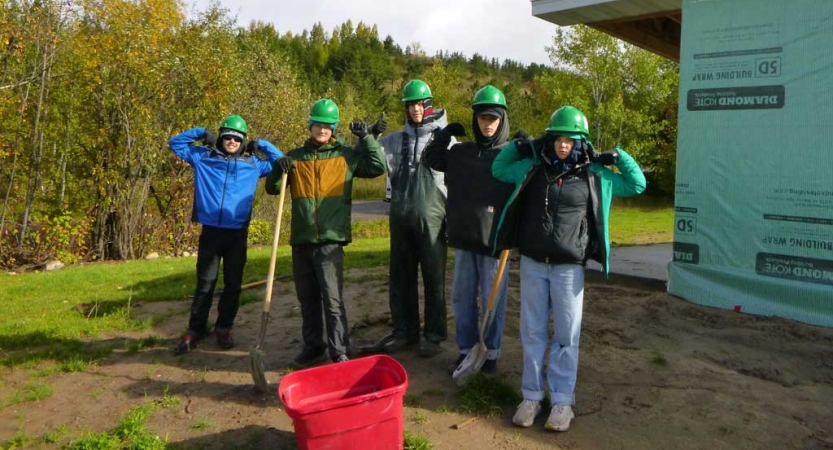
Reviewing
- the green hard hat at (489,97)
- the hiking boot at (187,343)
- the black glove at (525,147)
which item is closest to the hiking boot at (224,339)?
the hiking boot at (187,343)

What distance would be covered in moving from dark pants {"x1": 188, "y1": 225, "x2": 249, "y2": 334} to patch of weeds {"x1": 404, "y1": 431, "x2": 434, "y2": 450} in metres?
2.41

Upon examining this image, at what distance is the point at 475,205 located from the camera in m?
4.59

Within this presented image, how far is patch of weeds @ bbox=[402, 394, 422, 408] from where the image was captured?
4340 mm

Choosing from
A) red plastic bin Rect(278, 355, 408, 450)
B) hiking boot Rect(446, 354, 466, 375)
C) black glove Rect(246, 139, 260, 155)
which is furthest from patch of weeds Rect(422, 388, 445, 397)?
black glove Rect(246, 139, 260, 155)

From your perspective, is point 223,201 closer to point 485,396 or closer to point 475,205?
point 475,205

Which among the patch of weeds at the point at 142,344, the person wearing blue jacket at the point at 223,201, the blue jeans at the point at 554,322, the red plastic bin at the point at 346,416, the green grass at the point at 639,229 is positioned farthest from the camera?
the green grass at the point at 639,229

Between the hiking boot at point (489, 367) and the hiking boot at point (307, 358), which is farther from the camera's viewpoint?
the hiking boot at point (307, 358)

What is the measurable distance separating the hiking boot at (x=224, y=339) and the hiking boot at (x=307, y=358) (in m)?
0.76

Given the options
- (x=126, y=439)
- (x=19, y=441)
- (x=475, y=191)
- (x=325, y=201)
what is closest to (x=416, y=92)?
(x=475, y=191)

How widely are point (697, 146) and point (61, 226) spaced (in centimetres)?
1185

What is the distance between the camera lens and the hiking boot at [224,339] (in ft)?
18.3

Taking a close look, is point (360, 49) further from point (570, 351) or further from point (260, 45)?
point (570, 351)

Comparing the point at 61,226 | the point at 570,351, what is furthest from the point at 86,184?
the point at 570,351

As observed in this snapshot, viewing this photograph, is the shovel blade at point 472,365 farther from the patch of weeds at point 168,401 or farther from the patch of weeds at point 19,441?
the patch of weeds at point 19,441
